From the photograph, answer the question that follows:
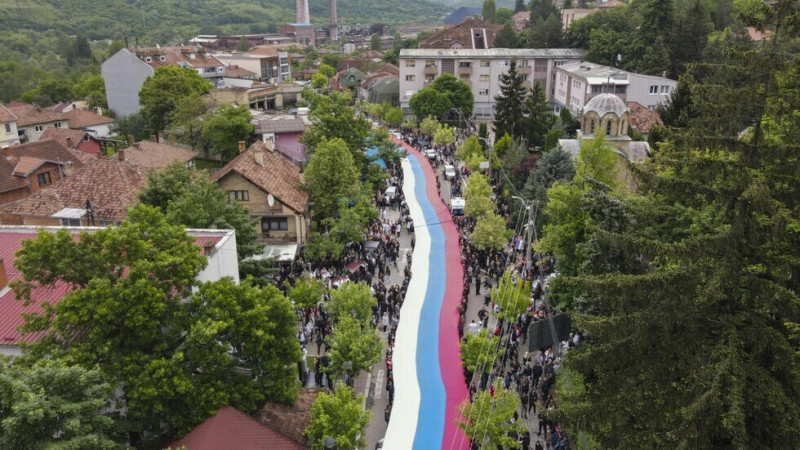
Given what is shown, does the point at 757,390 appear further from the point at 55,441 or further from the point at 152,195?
the point at 152,195

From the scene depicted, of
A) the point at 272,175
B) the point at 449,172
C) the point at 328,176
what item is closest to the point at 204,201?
the point at 272,175

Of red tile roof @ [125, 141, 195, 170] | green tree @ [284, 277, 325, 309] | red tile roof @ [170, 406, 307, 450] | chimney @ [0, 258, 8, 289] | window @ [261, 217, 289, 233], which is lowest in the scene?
green tree @ [284, 277, 325, 309]

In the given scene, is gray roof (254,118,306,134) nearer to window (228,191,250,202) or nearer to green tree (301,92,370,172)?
green tree (301,92,370,172)

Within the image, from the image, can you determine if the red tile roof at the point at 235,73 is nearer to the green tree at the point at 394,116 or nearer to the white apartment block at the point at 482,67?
the white apartment block at the point at 482,67

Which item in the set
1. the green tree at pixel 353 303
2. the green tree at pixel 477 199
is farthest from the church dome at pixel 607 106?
the green tree at pixel 353 303

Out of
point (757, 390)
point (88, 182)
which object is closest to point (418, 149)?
point (88, 182)

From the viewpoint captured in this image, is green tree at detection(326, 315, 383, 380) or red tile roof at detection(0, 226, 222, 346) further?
green tree at detection(326, 315, 383, 380)

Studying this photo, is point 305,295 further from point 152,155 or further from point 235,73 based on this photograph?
point 235,73

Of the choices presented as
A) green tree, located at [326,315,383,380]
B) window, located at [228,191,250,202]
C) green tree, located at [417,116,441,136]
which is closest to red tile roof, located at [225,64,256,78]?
green tree, located at [417,116,441,136]
